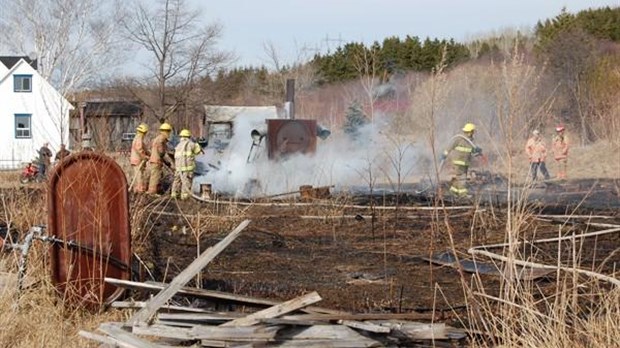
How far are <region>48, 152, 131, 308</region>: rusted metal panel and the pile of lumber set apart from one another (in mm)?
1407

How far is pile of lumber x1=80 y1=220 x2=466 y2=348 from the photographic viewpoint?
17.5 ft

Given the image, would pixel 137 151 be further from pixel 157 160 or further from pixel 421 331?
pixel 421 331

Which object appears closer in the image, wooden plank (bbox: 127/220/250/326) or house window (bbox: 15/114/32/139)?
wooden plank (bbox: 127/220/250/326)

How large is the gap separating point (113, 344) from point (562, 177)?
20264 mm

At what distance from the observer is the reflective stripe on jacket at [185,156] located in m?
16.9

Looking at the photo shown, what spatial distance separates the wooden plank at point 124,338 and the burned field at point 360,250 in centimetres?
154

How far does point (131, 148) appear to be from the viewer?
1739 centimetres

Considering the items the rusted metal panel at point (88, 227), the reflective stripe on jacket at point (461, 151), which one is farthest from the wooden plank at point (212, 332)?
the reflective stripe on jacket at point (461, 151)

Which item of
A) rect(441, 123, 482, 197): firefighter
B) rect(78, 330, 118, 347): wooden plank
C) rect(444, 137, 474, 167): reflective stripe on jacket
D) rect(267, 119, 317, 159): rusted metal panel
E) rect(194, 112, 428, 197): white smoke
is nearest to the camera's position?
rect(78, 330, 118, 347): wooden plank

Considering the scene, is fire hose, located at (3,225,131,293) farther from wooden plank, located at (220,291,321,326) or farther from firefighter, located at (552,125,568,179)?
firefighter, located at (552,125,568,179)

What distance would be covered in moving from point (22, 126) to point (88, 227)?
152 feet

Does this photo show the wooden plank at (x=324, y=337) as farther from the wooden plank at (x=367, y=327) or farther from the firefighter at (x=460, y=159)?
the firefighter at (x=460, y=159)

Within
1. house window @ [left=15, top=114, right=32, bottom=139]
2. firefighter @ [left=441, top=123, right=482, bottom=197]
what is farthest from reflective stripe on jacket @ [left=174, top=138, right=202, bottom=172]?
house window @ [left=15, top=114, right=32, bottom=139]

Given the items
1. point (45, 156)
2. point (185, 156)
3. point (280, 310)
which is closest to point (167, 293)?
point (280, 310)
